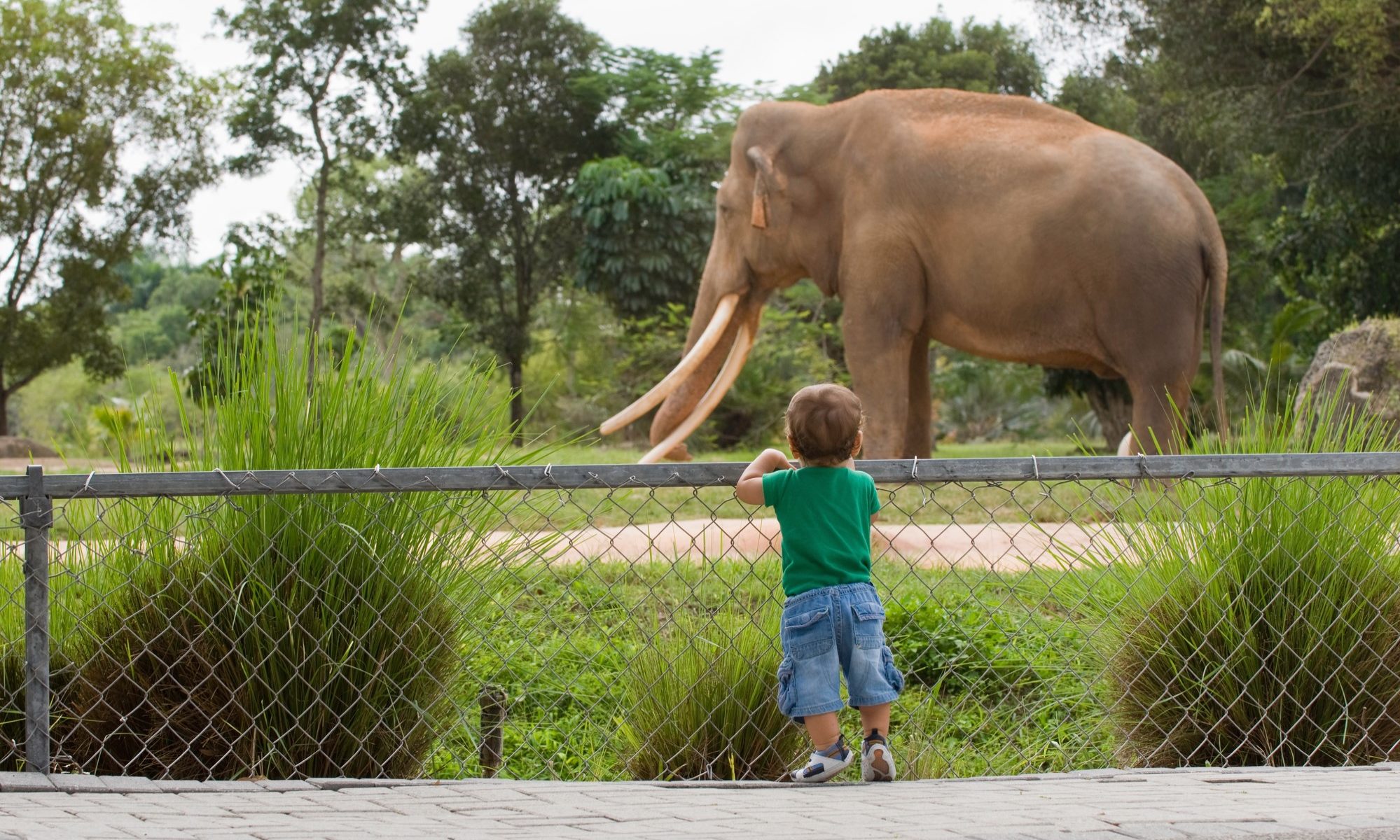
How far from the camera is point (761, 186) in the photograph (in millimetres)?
8328

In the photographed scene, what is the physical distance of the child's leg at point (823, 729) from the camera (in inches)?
125

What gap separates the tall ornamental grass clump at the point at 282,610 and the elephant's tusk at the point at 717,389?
4550 mm

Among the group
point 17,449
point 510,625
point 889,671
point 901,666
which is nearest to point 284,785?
point 889,671

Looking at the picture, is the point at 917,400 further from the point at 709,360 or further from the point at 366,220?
the point at 366,220

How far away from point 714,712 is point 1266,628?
1682 millimetres

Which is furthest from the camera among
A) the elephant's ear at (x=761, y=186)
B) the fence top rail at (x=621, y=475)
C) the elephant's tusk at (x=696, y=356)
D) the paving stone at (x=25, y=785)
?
the elephant's ear at (x=761, y=186)

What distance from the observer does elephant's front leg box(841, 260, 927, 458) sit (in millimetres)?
7891

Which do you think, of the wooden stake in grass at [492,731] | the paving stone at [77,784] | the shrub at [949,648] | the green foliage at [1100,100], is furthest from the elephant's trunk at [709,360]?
the green foliage at [1100,100]

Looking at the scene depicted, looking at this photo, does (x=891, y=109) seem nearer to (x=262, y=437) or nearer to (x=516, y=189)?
(x=262, y=437)

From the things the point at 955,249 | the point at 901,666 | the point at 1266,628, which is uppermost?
the point at 955,249

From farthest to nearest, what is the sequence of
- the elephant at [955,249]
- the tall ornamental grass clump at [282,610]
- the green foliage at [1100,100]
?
the green foliage at [1100,100] < the elephant at [955,249] < the tall ornamental grass clump at [282,610]

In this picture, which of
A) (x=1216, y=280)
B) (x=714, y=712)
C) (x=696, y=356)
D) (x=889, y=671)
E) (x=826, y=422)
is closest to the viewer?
(x=826, y=422)

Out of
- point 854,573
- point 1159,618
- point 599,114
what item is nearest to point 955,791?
point 854,573

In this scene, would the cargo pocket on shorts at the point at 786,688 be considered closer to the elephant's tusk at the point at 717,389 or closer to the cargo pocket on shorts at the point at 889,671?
the cargo pocket on shorts at the point at 889,671
